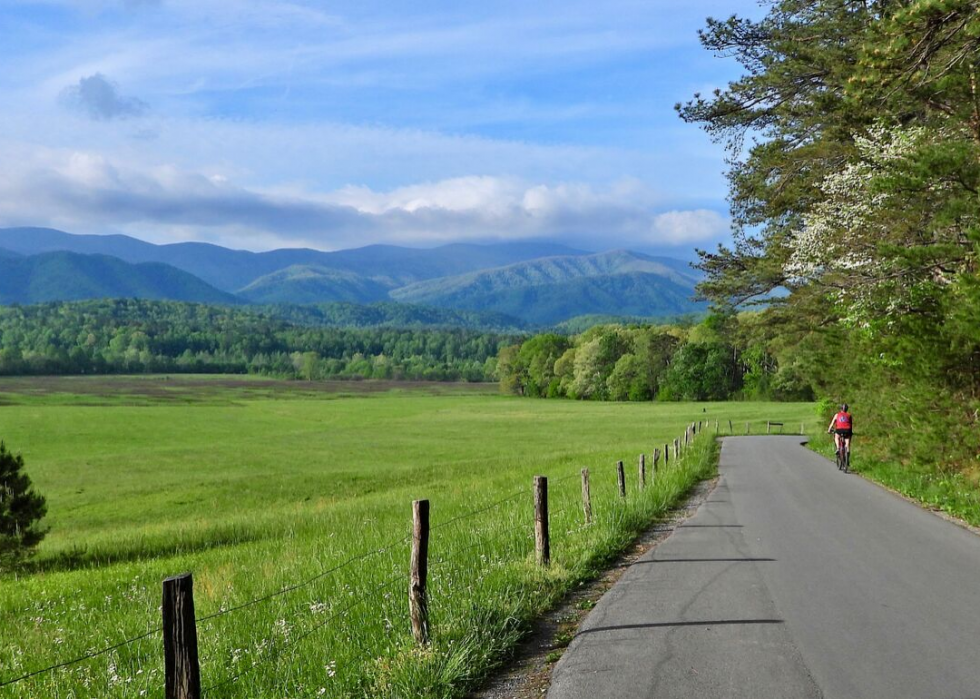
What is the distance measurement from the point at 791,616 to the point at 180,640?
243 inches

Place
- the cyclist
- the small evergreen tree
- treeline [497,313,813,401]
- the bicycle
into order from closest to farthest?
A: the small evergreen tree, the cyclist, the bicycle, treeline [497,313,813,401]

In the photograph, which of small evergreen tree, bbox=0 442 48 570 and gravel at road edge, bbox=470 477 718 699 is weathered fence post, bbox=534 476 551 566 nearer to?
gravel at road edge, bbox=470 477 718 699

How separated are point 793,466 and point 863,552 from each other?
16.9 meters

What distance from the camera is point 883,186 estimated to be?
1556cm

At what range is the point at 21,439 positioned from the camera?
62.6m

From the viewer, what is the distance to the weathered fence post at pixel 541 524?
10414mm

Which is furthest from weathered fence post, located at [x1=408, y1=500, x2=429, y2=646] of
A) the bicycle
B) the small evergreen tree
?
the bicycle

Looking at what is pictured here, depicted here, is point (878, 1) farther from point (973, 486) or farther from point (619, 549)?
point (619, 549)

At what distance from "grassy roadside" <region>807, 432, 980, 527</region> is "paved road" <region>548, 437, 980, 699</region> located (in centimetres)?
85

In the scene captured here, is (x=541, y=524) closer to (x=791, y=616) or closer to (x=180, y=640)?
(x=791, y=616)

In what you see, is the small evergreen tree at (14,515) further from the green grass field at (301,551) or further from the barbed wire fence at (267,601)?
the barbed wire fence at (267,601)

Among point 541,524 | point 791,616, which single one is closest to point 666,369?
point 541,524

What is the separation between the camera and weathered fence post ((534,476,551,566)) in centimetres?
1041

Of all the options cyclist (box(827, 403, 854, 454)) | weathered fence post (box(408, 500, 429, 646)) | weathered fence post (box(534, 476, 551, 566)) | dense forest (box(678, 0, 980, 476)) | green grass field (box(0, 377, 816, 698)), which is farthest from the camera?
cyclist (box(827, 403, 854, 454))
